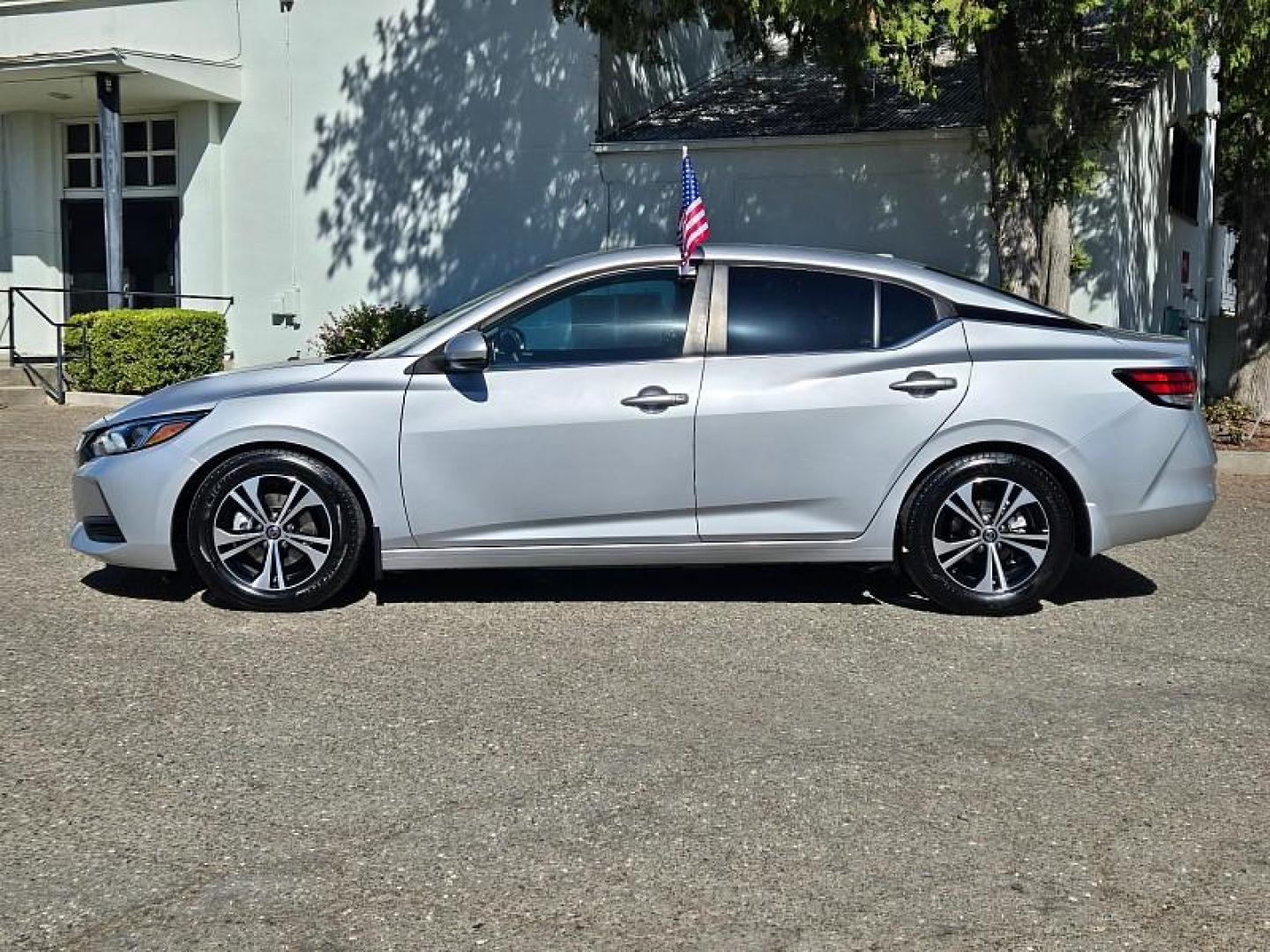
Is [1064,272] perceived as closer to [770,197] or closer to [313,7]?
[770,197]

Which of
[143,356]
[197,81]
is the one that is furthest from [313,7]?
[143,356]

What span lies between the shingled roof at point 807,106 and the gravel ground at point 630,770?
9548 millimetres

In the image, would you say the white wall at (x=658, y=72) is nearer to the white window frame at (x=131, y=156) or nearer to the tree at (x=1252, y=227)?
the tree at (x=1252, y=227)

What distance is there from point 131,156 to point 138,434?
1436 centimetres

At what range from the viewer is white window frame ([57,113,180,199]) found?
18938 millimetres

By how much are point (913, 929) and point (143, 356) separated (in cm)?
1428

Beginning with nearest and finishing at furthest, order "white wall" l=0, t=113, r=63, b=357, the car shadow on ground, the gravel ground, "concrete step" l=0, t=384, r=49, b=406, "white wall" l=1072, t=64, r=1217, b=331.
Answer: the gravel ground, the car shadow on ground, "white wall" l=1072, t=64, r=1217, b=331, "concrete step" l=0, t=384, r=49, b=406, "white wall" l=0, t=113, r=63, b=357

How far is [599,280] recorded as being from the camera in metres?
6.36

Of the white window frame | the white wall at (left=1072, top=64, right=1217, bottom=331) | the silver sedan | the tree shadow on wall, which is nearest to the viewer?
the silver sedan

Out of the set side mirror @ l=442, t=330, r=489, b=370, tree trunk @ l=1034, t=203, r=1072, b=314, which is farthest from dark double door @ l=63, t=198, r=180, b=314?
side mirror @ l=442, t=330, r=489, b=370

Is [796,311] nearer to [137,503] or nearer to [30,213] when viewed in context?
[137,503]

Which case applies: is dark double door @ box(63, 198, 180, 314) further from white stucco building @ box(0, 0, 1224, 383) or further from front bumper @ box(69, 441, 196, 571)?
front bumper @ box(69, 441, 196, 571)

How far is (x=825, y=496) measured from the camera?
6.21 m

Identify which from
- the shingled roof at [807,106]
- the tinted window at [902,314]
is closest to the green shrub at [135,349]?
the shingled roof at [807,106]
